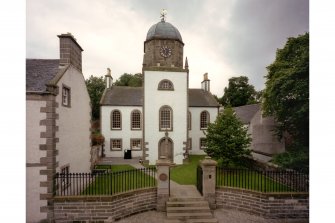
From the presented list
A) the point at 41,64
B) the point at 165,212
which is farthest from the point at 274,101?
the point at 41,64

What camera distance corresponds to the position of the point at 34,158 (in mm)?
8328

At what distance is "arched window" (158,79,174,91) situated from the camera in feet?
65.2

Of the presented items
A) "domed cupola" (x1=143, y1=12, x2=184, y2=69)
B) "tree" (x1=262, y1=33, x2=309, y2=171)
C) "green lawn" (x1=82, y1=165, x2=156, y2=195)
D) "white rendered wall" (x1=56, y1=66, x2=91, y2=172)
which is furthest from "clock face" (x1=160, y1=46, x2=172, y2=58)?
"green lawn" (x1=82, y1=165, x2=156, y2=195)

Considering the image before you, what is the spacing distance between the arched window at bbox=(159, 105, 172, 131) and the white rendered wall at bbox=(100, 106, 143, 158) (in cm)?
699

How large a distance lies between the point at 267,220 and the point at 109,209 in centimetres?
706

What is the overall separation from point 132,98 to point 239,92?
96.0 ft

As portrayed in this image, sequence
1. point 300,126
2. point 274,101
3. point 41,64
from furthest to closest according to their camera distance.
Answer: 1. point 274,101
2. point 41,64
3. point 300,126

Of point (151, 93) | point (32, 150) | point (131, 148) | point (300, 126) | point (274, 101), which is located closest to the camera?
point (32, 150)

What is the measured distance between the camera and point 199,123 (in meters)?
27.8

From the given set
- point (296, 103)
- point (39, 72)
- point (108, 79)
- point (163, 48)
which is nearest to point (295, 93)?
point (296, 103)

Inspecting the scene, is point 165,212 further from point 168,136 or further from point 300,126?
point 168,136

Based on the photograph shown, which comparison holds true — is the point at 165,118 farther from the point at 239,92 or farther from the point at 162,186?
the point at 239,92

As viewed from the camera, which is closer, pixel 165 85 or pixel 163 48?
pixel 165 85

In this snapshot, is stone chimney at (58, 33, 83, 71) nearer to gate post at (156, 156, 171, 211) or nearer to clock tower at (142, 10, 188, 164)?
gate post at (156, 156, 171, 211)
